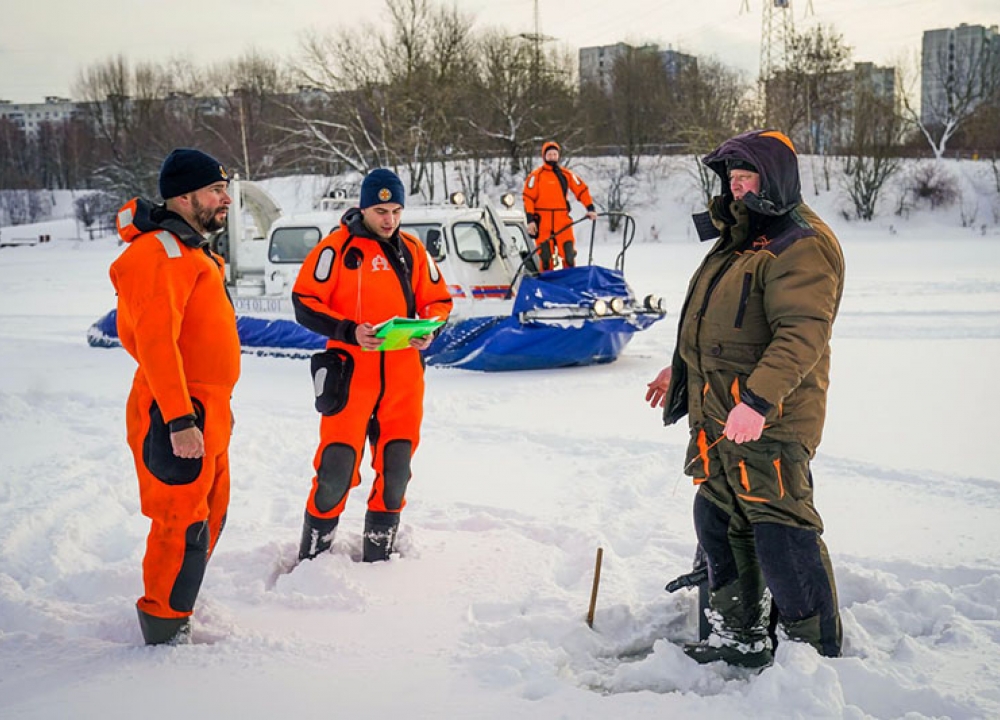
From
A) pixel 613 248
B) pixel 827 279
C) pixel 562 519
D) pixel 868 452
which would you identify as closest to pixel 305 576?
pixel 562 519

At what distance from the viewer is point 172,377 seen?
3.03 meters

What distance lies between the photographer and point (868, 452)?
578 centimetres

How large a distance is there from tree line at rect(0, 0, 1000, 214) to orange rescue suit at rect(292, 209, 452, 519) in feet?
75.4

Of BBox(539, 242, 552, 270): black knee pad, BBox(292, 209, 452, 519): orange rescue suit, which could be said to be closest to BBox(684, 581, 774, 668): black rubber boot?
BBox(292, 209, 452, 519): orange rescue suit

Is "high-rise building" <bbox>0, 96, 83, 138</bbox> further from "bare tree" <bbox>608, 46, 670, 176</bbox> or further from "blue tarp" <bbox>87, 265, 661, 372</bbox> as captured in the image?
"blue tarp" <bbox>87, 265, 661, 372</bbox>

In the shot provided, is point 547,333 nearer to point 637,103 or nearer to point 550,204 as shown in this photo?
point 550,204

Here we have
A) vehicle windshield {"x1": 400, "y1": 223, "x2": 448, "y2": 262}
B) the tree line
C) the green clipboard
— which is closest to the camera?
the green clipboard

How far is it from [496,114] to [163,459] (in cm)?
3317

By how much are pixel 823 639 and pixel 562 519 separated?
1.90 m

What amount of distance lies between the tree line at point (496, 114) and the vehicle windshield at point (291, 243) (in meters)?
16.7

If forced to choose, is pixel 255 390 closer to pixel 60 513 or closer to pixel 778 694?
pixel 60 513

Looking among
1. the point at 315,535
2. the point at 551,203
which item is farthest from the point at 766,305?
the point at 551,203

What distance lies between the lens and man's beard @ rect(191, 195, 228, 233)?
10.9 feet

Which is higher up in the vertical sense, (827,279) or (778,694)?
(827,279)
